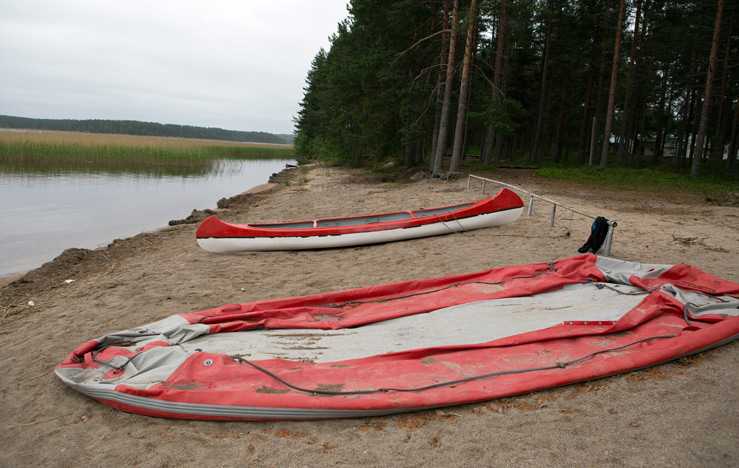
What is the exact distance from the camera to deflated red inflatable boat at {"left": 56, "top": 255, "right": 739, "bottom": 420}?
10.1ft

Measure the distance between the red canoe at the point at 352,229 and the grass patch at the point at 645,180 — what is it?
30.1ft

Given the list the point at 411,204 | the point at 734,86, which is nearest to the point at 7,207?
the point at 411,204

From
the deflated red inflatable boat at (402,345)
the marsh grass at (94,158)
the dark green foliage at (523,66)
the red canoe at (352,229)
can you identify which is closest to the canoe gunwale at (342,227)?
the red canoe at (352,229)

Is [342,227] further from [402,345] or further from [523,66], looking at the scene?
[523,66]

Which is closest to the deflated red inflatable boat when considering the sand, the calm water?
the sand

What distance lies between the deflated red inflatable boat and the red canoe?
10.4 feet

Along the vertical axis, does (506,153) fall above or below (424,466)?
above

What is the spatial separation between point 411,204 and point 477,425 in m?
10.1

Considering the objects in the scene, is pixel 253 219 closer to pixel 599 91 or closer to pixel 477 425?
pixel 477 425

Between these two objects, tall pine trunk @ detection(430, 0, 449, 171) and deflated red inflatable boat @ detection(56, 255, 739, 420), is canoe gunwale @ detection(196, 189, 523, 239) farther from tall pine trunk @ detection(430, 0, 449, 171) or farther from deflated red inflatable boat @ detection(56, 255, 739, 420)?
tall pine trunk @ detection(430, 0, 449, 171)

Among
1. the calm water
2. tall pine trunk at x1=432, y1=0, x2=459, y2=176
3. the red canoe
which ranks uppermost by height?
tall pine trunk at x1=432, y1=0, x2=459, y2=176

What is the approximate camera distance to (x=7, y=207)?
15219mm

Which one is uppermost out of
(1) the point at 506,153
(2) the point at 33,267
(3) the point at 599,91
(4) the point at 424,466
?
(3) the point at 599,91

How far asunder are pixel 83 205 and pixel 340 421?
1708 centimetres
